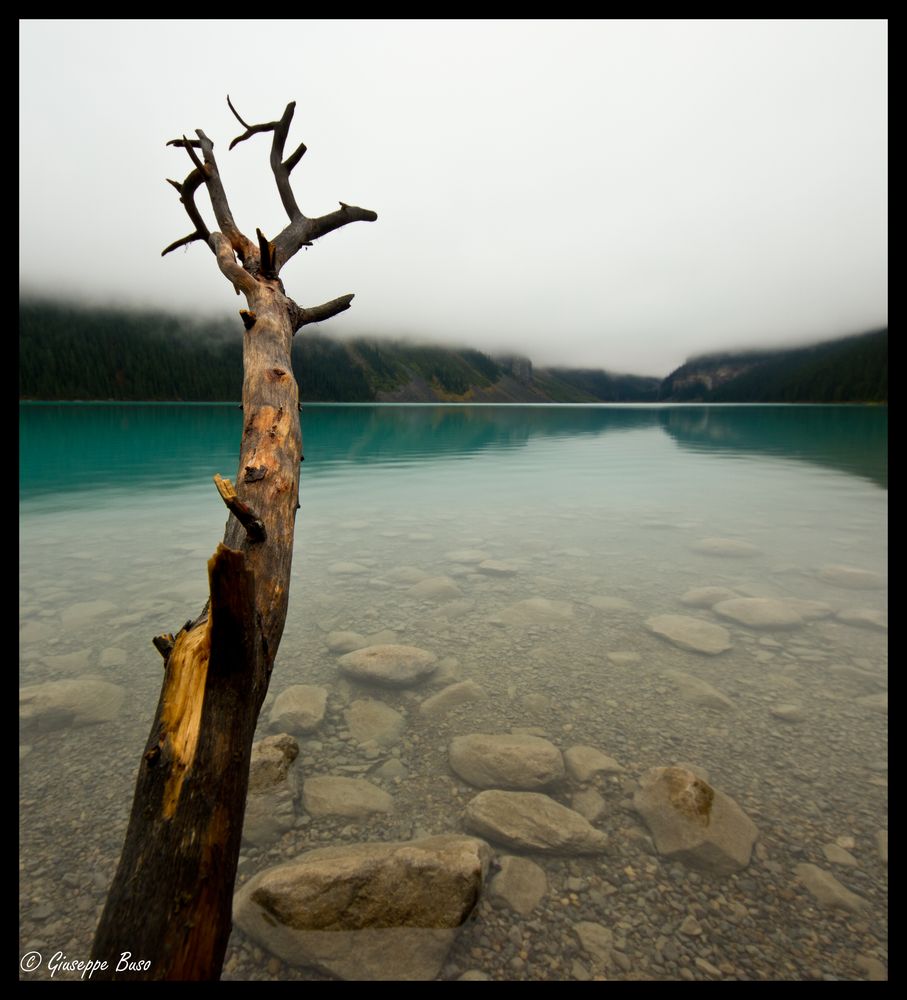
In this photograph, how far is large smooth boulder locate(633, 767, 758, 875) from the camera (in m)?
4.10

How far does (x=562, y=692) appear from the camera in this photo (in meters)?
6.75

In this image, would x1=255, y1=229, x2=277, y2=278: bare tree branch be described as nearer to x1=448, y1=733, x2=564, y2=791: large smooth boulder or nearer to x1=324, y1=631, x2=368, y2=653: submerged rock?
x1=324, y1=631, x2=368, y2=653: submerged rock

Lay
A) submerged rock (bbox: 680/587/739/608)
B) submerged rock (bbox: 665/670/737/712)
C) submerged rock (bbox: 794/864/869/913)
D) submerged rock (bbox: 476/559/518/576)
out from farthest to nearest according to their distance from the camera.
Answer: submerged rock (bbox: 476/559/518/576) → submerged rock (bbox: 680/587/739/608) → submerged rock (bbox: 665/670/737/712) → submerged rock (bbox: 794/864/869/913)

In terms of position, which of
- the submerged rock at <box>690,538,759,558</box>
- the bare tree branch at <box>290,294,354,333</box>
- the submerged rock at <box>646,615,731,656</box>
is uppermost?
the bare tree branch at <box>290,294,354,333</box>

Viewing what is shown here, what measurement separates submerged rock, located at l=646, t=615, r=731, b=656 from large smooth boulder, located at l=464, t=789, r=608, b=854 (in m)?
4.34

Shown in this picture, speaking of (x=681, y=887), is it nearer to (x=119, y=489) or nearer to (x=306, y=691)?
(x=306, y=691)

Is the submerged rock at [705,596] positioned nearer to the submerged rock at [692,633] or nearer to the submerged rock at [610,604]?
the submerged rock at [692,633]

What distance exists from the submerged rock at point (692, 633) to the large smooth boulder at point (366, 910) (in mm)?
5454

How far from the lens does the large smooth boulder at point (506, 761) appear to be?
5004 millimetres

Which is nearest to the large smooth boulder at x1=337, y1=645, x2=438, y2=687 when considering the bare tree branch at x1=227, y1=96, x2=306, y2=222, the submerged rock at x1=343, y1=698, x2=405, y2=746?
the submerged rock at x1=343, y1=698, x2=405, y2=746

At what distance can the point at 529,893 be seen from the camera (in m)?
3.87

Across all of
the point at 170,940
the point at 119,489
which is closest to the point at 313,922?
the point at 170,940

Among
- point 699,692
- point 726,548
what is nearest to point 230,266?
point 699,692
